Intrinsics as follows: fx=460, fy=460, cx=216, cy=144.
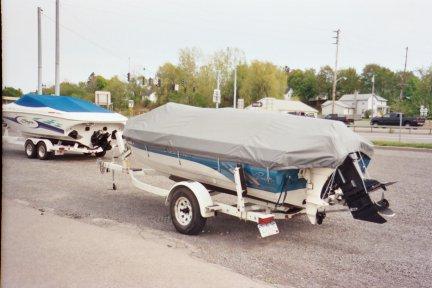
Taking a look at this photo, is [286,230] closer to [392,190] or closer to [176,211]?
[176,211]

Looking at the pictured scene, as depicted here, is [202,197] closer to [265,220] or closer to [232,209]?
[232,209]

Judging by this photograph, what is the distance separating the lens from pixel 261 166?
667 cm

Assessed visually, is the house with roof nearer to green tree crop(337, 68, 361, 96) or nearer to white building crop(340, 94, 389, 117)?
white building crop(340, 94, 389, 117)

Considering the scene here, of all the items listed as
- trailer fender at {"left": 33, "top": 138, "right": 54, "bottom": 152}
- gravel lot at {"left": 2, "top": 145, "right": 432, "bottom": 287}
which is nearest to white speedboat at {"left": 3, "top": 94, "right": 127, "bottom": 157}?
trailer fender at {"left": 33, "top": 138, "right": 54, "bottom": 152}

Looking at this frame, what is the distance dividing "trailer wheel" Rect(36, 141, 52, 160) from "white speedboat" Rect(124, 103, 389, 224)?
814cm

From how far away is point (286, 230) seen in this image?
8125 mm

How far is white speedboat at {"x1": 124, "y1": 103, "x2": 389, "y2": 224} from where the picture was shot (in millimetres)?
6555

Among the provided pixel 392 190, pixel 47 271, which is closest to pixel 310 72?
pixel 392 190

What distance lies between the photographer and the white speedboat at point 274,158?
655 centimetres

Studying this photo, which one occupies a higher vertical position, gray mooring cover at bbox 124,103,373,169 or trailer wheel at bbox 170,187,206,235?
gray mooring cover at bbox 124,103,373,169

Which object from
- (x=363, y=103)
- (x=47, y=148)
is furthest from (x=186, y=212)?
(x=363, y=103)

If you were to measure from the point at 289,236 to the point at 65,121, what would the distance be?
965 centimetres

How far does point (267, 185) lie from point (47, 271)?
10.6ft

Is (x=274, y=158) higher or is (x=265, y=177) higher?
(x=274, y=158)
